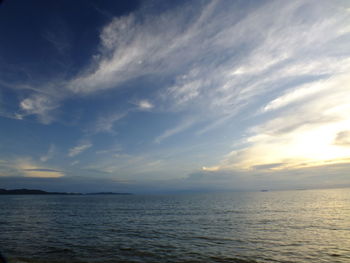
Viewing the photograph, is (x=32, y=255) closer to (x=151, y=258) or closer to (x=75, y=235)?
(x=75, y=235)

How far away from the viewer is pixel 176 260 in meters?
18.5

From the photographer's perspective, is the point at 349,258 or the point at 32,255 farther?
the point at 32,255

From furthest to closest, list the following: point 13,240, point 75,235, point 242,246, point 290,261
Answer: point 75,235 → point 13,240 → point 242,246 → point 290,261

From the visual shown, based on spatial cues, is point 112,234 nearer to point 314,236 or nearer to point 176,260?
point 176,260

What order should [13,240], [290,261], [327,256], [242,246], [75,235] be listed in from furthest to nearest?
[75,235] < [13,240] < [242,246] < [327,256] < [290,261]

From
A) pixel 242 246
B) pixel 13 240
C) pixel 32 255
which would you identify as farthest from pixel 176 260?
pixel 13 240

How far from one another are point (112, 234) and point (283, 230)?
80.2ft

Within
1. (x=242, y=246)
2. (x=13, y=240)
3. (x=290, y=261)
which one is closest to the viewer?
(x=290, y=261)

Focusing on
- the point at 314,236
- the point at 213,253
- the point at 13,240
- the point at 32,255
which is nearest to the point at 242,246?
the point at 213,253

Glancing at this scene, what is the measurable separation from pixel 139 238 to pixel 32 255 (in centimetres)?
1136

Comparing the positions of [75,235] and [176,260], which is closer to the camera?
[176,260]

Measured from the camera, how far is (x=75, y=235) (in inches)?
1142

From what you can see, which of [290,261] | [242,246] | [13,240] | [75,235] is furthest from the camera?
[75,235]

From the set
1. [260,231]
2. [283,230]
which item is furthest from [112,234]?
[283,230]
